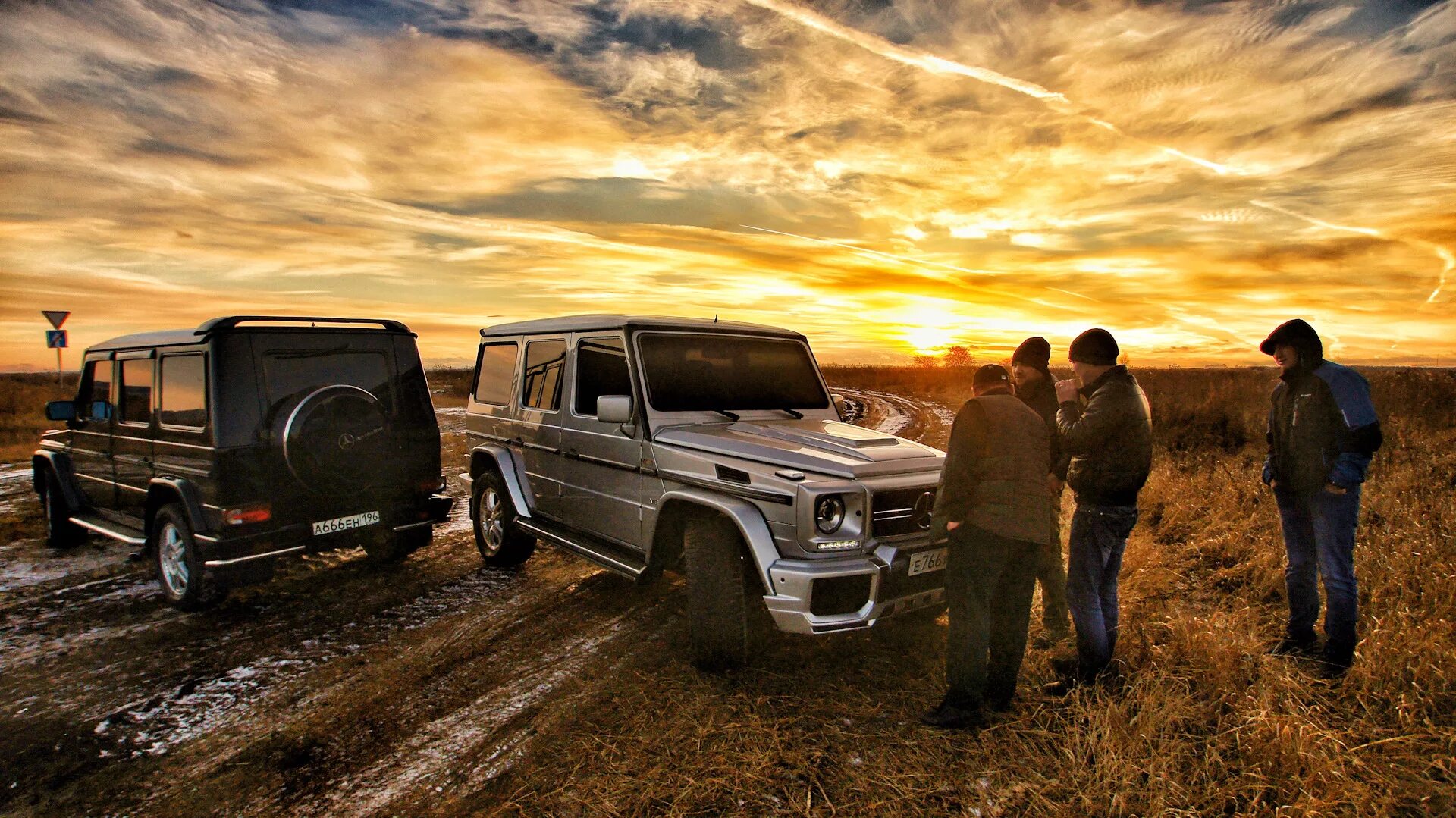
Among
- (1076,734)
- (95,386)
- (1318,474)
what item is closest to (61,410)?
(95,386)

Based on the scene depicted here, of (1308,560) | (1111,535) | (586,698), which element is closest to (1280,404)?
(1308,560)

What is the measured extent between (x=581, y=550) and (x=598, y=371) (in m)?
1.30

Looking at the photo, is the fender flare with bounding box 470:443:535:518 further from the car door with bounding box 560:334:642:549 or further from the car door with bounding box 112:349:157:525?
the car door with bounding box 112:349:157:525

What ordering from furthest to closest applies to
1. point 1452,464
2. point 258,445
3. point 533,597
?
point 1452,464
point 533,597
point 258,445

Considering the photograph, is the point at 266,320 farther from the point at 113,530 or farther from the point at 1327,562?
the point at 1327,562

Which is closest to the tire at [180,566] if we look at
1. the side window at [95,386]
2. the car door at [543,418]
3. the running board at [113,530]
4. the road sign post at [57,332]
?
the running board at [113,530]

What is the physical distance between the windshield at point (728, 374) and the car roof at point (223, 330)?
257 cm

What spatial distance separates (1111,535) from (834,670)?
168 centimetres

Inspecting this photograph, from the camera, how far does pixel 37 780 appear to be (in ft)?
10.4

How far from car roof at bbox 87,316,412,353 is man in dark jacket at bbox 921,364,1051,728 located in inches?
189

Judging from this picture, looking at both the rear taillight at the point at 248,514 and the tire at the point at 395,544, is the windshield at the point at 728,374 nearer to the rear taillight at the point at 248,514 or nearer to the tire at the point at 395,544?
the tire at the point at 395,544

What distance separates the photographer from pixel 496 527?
20.6 ft

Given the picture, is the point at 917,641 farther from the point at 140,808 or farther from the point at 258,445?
the point at 258,445

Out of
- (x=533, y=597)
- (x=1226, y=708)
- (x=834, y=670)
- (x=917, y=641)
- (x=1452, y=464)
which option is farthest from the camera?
(x=1452, y=464)
